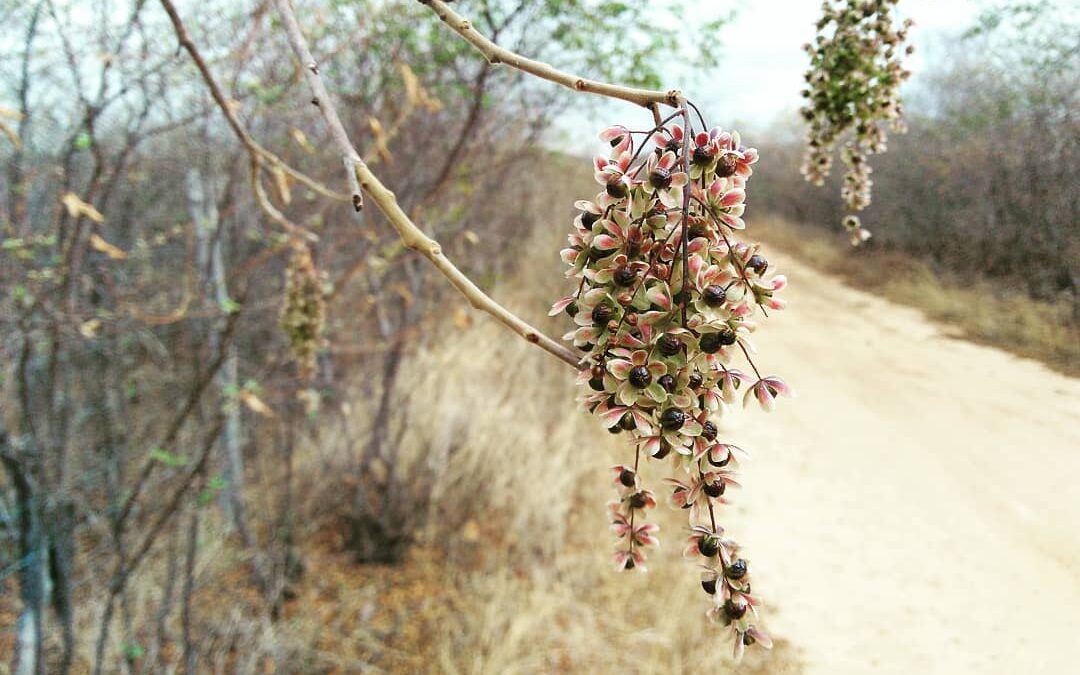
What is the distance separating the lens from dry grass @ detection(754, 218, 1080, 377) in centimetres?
88

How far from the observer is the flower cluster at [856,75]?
2.53 feet

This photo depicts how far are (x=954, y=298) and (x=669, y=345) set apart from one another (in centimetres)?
102

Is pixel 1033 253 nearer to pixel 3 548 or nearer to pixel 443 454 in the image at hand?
pixel 443 454

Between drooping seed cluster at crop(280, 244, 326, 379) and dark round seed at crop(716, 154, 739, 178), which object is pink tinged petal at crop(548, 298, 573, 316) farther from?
drooping seed cluster at crop(280, 244, 326, 379)

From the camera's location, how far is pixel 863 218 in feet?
4.26

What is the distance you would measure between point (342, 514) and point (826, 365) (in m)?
2.01

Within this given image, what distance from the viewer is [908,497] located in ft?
4.16

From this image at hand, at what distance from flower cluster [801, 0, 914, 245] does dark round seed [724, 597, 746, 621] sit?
22.3 inches

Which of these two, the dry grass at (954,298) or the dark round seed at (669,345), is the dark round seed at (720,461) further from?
the dry grass at (954,298)

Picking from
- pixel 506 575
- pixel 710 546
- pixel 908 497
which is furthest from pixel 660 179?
pixel 506 575

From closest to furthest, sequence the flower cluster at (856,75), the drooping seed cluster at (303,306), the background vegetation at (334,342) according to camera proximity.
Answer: the flower cluster at (856,75) → the background vegetation at (334,342) → the drooping seed cluster at (303,306)

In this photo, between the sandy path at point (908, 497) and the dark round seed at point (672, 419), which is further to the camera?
the sandy path at point (908, 497)

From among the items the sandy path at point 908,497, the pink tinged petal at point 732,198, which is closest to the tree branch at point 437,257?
the pink tinged petal at point 732,198

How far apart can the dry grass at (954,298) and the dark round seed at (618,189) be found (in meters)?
0.76
